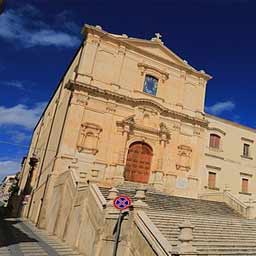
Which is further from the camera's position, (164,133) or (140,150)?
(164,133)

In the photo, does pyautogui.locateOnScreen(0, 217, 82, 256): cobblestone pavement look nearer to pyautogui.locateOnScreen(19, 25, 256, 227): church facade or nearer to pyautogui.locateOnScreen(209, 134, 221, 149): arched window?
pyautogui.locateOnScreen(19, 25, 256, 227): church facade

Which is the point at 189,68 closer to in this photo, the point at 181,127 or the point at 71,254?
the point at 181,127

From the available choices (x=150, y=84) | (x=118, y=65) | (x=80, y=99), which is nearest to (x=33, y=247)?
(x=80, y=99)

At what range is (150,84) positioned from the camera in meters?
22.7

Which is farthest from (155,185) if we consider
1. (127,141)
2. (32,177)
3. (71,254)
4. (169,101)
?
(32,177)

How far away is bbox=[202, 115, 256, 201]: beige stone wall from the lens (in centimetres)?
2403

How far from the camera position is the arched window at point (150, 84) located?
885 inches

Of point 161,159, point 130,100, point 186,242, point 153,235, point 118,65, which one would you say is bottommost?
point 153,235

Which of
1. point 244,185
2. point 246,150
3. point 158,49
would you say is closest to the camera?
point 158,49

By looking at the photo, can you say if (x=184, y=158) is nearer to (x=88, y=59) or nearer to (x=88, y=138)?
(x=88, y=138)

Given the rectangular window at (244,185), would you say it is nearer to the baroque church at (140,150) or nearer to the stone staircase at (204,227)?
the baroque church at (140,150)

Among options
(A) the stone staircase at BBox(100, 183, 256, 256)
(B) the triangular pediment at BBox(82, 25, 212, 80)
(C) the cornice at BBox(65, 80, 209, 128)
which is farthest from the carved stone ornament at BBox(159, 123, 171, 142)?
(B) the triangular pediment at BBox(82, 25, 212, 80)

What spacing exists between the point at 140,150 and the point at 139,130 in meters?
1.42

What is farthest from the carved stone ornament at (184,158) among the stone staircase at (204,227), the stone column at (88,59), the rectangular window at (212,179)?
the stone column at (88,59)
